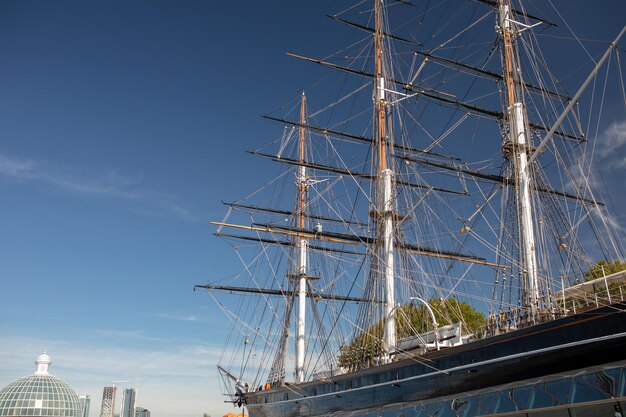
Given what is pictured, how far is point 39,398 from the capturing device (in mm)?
96562

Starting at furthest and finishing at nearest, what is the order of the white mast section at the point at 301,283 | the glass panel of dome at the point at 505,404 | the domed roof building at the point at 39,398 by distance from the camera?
the domed roof building at the point at 39,398 < the white mast section at the point at 301,283 < the glass panel of dome at the point at 505,404

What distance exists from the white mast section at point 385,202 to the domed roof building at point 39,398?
8730 centimetres

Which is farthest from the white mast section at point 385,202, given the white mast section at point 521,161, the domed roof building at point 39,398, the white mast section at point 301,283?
the domed roof building at point 39,398

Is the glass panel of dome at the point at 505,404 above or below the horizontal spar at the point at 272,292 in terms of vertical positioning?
below

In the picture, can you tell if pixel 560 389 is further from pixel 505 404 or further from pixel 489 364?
pixel 489 364

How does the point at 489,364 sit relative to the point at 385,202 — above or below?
below

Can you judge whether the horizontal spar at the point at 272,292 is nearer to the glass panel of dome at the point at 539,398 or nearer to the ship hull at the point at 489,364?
the ship hull at the point at 489,364

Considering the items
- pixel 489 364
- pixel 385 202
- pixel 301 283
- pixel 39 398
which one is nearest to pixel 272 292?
pixel 301 283

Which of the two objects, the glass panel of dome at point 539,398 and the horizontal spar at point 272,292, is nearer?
the glass panel of dome at point 539,398

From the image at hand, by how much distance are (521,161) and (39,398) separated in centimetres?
9520

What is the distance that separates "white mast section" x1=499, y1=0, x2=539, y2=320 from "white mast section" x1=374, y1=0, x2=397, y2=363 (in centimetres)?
613

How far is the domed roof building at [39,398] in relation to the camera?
94.5 meters

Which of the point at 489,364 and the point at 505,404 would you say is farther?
the point at 489,364

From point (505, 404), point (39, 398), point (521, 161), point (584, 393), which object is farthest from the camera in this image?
point (39, 398)
